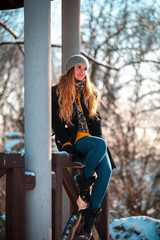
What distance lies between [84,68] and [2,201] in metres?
6.53

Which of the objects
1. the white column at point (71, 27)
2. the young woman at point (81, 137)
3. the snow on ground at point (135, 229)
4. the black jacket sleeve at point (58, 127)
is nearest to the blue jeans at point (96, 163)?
the young woman at point (81, 137)

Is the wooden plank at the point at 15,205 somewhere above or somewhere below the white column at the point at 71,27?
below

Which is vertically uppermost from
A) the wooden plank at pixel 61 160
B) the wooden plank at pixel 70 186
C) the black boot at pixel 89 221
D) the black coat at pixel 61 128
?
the black coat at pixel 61 128

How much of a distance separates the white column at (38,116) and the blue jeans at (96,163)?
39 cm

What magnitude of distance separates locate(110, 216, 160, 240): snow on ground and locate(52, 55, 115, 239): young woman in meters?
1.41

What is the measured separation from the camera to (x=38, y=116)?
2412mm

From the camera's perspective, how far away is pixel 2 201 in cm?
873

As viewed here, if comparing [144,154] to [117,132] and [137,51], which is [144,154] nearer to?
[117,132]

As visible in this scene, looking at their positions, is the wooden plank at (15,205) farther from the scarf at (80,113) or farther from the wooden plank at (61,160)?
the scarf at (80,113)

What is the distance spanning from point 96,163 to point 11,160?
82cm

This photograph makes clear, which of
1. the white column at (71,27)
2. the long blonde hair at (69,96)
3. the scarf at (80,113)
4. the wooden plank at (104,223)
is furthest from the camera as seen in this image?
the white column at (71,27)

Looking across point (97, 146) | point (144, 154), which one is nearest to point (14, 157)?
point (97, 146)

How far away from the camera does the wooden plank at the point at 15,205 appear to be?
6.88 ft

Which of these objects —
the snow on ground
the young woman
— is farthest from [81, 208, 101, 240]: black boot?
the snow on ground
